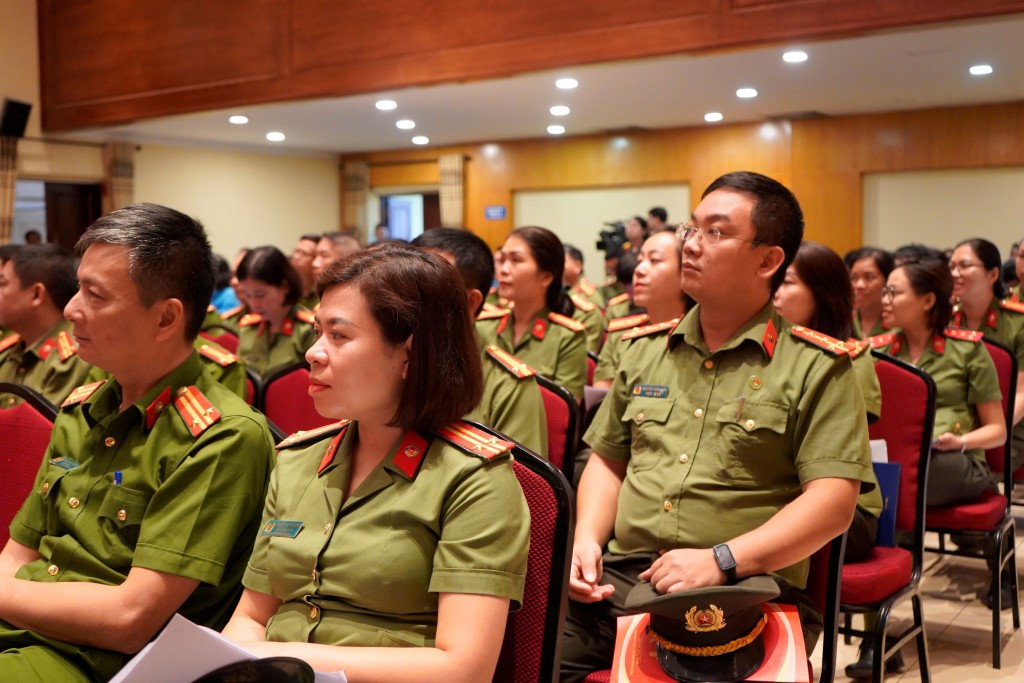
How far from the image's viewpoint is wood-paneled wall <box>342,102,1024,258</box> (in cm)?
1052

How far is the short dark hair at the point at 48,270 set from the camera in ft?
11.2

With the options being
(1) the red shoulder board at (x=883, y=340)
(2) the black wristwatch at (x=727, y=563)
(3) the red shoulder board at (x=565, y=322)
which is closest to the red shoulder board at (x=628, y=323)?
(3) the red shoulder board at (x=565, y=322)

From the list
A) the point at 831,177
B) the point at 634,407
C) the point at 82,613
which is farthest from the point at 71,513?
the point at 831,177

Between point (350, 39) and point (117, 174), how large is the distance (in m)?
5.52

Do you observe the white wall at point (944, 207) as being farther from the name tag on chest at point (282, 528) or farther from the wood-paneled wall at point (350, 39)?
the name tag on chest at point (282, 528)

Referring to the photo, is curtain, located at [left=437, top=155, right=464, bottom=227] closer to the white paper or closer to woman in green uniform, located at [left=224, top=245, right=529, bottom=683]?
woman in green uniform, located at [left=224, top=245, right=529, bottom=683]

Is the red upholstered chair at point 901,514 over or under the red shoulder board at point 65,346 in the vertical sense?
under

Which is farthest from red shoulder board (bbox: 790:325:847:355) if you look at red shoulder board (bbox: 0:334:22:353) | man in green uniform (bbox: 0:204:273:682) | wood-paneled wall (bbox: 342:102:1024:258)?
wood-paneled wall (bbox: 342:102:1024:258)

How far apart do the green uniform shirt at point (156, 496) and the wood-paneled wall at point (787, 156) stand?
10.4 meters

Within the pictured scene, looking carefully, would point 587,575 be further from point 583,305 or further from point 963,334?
point 583,305

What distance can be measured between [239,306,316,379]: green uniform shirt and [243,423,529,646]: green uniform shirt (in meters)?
3.31

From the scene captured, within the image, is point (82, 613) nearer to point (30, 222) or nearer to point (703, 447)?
point (703, 447)

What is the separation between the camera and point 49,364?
333cm

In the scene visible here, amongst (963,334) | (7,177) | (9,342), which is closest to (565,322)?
(963,334)
